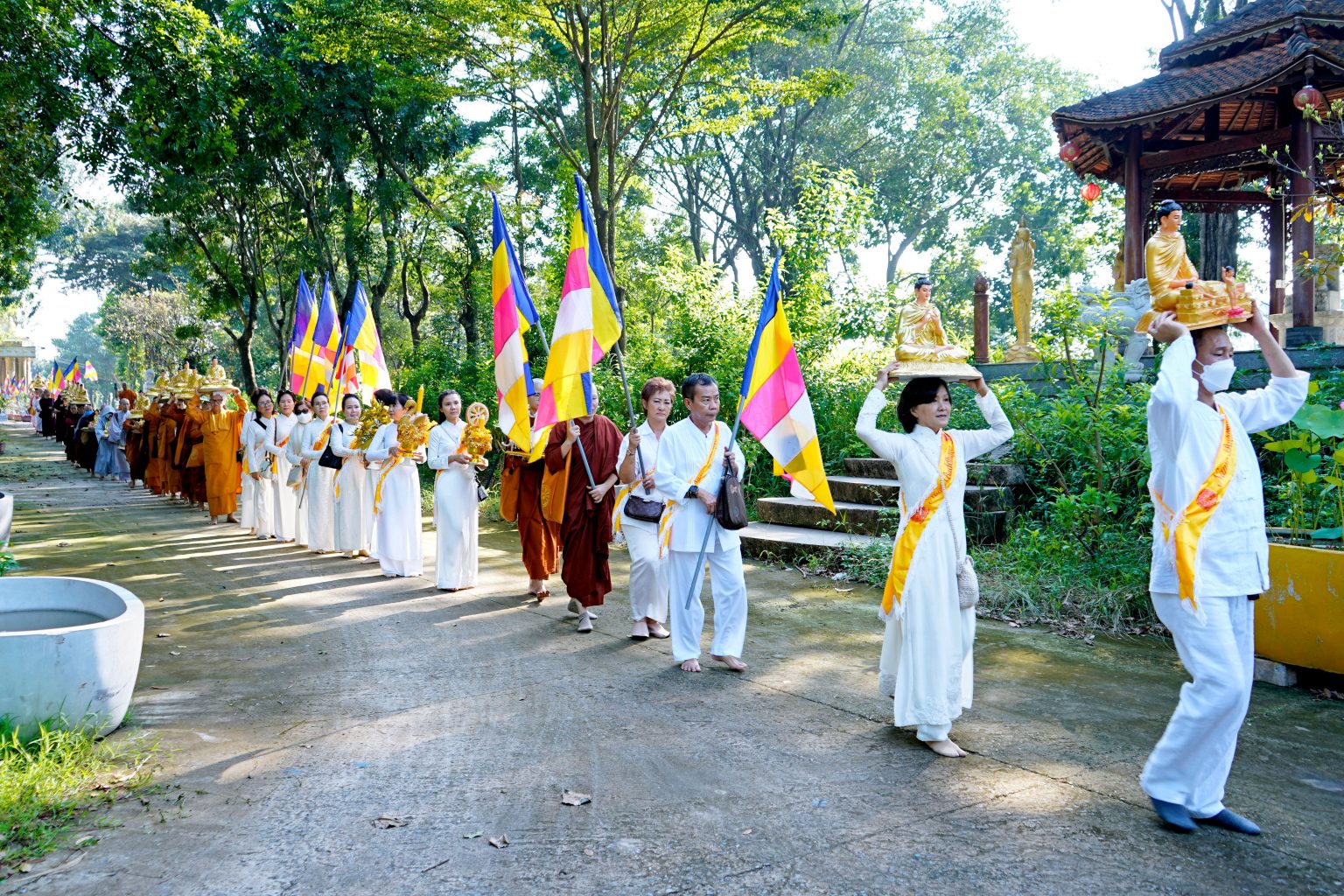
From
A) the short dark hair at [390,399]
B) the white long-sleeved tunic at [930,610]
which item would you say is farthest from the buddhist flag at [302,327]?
the white long-sleeved tunic at [930,610]

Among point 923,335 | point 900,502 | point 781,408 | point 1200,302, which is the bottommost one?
point 900,502

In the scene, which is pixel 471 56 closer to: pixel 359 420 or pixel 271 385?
pixel 359 420

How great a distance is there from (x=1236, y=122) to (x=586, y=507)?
10174 millimetres

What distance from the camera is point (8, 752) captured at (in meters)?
3.92

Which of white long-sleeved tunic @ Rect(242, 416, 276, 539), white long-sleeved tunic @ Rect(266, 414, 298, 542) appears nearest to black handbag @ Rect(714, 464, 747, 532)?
white long-sleeved tunic @ Rect(266, 414, 298, 542)

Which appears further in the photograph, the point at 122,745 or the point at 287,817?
the point at 122,745

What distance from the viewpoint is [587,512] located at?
711 cm

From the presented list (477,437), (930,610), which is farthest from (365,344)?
(930,610)

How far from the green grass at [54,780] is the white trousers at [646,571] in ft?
10.4

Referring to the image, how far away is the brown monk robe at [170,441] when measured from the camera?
16.8 m

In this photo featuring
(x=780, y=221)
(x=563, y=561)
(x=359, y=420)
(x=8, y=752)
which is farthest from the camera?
(x=780, y=221)

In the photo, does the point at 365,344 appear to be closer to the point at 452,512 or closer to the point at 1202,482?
the point at 452,512

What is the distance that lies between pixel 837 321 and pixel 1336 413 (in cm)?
844

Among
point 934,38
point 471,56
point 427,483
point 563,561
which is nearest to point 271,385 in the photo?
point 427,483
